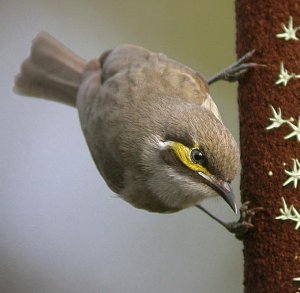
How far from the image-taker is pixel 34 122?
3197 mm

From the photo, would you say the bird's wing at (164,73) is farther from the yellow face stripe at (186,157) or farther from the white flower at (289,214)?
the white flower at (289,214)

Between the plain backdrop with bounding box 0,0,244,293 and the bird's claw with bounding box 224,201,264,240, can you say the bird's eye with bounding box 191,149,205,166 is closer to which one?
the bird's claw with bounding box 224,201,264,240

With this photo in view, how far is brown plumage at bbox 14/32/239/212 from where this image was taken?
5.99ft

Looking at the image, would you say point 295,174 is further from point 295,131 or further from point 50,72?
point 50,72

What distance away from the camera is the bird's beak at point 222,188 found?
177 centimetres

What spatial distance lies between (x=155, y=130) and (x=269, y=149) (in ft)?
1.49

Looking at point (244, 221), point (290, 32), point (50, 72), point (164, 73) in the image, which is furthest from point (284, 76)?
point (50, 72)

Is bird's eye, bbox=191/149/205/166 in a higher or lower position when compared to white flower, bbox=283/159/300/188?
higher

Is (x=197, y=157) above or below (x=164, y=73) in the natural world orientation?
below

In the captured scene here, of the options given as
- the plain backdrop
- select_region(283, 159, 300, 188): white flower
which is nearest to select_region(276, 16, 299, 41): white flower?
select_region(283, 159, 300, 188): white flower

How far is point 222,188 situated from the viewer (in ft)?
5.88

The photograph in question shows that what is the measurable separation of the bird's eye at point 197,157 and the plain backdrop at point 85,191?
1.22 metres

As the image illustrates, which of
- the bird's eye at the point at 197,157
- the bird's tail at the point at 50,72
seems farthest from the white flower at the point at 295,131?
the bird's tail at the point at 50,72

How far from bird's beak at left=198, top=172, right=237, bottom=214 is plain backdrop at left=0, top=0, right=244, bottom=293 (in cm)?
125
